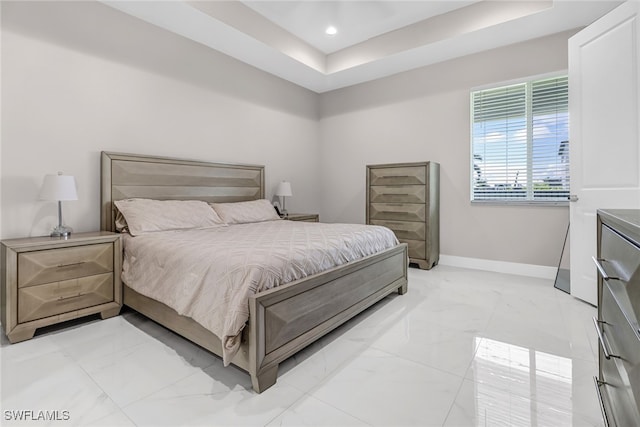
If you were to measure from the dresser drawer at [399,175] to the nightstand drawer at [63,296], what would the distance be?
3124 mm

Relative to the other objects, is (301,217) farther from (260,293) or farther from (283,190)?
(260,293)

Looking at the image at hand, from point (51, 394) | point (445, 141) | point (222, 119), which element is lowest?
point (51, 394)

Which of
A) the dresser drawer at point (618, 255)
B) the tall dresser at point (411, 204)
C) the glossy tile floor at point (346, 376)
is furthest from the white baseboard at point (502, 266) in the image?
the dresser drawer at point (618, 255)

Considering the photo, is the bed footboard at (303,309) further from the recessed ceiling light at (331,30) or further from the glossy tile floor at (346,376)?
the recessed ceiling light at (331,30)

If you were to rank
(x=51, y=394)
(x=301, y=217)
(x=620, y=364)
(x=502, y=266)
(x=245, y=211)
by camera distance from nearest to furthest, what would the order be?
Answer: (x=620, y=364)
(x=51, y=394)
(x=245, y=211)
(x=502, y=266)
(x=301, y=217)

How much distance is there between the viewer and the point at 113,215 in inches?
113

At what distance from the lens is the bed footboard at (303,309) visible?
153 centimetres

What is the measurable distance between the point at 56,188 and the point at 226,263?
1.63 m

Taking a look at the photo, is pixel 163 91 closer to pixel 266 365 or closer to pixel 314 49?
pixel 314 49

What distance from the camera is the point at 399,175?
4027mm

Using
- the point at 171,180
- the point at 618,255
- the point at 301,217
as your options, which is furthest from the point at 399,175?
the point at 618,255

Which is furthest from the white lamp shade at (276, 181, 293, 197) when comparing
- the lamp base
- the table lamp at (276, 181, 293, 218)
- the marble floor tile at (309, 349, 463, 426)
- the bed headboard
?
the marble floor tile at (309, 349, 463, 426)

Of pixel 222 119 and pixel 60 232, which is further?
pixel 222 119

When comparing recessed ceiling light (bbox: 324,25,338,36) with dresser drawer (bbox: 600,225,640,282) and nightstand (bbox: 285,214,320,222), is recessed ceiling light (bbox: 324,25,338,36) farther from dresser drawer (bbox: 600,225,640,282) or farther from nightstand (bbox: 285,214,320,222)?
dresser drawer (bbox: 600,225,640,282)
